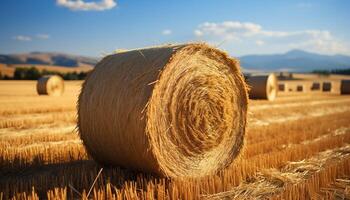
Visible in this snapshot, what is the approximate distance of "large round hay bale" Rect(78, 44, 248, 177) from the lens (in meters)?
5.88

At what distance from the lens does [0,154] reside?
7.62m

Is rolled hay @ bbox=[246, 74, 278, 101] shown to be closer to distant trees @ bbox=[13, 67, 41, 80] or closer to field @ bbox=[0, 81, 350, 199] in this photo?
field @ bbox=[0, 81, 350, 199]

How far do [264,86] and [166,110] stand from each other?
650 inches

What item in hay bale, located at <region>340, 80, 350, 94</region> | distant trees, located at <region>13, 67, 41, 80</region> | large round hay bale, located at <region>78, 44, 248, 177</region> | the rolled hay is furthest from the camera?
distant trees, located at <region>13, 67, 41, 80</region>

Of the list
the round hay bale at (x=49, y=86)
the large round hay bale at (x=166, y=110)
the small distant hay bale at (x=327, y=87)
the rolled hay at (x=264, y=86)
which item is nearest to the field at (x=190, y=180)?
the large round hay bale at (x=166, y=110)

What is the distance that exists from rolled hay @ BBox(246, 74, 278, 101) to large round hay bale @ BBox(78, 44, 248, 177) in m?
15.1

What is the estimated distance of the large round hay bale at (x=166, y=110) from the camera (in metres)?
5.88

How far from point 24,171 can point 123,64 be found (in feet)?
7.55

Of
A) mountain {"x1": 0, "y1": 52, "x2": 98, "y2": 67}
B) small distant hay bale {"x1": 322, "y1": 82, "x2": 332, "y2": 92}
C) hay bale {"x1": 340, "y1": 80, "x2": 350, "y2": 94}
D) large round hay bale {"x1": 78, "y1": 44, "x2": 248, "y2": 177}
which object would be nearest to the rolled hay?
hay bale {"x1": 340, "y1": 80, "x2": 350, "y2": 94}

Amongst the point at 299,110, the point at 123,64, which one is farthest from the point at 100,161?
the point at 299,110

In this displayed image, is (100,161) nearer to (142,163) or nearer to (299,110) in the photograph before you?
(142,163)

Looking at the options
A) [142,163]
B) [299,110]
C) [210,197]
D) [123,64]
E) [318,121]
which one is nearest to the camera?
[210,197]

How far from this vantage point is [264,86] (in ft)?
72.1

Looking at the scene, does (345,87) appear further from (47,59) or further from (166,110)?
(47,59)
